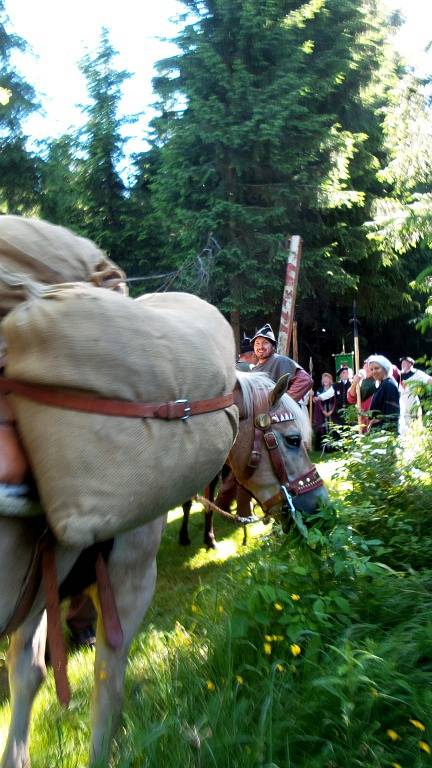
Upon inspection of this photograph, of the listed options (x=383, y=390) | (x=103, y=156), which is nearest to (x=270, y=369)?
(x=383, y=390)

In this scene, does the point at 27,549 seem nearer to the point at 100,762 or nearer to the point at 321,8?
the point at 100,762

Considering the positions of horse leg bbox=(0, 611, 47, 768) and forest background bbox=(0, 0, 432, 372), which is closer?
horse leg bbox=(0, 611, 47, 768)

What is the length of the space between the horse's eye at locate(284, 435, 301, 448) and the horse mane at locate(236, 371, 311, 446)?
0.05 metres

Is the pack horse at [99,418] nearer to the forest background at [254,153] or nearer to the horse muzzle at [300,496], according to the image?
the horse muzzle at [300,496]

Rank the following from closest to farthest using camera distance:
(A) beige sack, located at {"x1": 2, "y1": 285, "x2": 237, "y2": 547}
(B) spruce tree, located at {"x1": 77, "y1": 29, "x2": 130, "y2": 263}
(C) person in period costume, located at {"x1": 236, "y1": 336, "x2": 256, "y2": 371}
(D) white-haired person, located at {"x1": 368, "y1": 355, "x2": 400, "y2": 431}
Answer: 1. (A) beige sack, located at {"x1": 2, "y1": 285, "x2": 237, "y2": 547}
2. (C) person in period costume, located at {"x1": 236, "y1": 336, "x2": 256, "y2": 371}
3. (D) white-haired person, located at {"x1": 368, "y1": 355, "x2": 400, "y2": 431}
4. (B) spruce tree, located at {"x1": 77, "y1": 29, "x2": 130, "y2": 263}

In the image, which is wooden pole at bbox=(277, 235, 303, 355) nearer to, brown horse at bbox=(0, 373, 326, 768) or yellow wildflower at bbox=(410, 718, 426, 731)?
brown horse at bbox=(0, 373, 326, 768)

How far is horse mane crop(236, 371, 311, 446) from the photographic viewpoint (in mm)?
4152

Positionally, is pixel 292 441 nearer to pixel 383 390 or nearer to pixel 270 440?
pixel 270 440

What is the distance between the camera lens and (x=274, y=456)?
14.0 ft

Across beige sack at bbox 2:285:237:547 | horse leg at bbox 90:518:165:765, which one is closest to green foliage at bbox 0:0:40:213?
horse leg at bbox 90:518:165:765

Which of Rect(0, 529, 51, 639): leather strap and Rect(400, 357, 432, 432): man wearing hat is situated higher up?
Rect(0, 529, 51, 639): leather strap

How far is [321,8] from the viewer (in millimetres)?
17797

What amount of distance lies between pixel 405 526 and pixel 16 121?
10.2 meters

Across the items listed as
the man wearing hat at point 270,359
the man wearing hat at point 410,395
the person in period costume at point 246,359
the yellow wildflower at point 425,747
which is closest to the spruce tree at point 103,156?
the person in period costume at point 246,359
